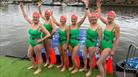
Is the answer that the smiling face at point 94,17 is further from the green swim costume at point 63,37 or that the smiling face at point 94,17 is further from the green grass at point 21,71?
the green grass at point 21,71

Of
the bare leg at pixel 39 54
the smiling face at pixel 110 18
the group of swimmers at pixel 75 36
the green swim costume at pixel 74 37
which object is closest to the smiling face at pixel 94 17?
the group of swimmers at pixel 75 36

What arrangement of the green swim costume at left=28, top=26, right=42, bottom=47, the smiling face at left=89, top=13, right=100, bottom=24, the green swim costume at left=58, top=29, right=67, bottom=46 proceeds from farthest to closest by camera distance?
the green swim costume at left=58, top=29, right=67, bottom=46 < the green swim costume at left=28, top=26, right=42, bottom=47 < the smiling face at left=89, top=13, right=100, bottom=24

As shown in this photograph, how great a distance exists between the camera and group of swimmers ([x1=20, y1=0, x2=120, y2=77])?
7.91 metres

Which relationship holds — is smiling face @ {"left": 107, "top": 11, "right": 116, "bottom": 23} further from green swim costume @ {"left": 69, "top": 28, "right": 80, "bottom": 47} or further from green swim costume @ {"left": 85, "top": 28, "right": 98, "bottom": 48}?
green swim costume @ {"left": 69, "top": 28, "right": 80, "bottom": 47}

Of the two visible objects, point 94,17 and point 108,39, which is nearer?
point 108,39

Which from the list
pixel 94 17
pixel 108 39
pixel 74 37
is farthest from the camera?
pixel 74 37

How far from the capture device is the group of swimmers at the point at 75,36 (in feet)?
25.9

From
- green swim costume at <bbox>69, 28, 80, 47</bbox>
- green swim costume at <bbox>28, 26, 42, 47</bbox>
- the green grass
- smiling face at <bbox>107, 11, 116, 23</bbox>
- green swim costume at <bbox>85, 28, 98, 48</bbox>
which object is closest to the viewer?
smiling face at <bbox>107, 11, 116, 23</bbox>

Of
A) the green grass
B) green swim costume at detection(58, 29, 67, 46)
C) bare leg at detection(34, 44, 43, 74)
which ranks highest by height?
green swim costume at detection(58, 29, 67, 46)

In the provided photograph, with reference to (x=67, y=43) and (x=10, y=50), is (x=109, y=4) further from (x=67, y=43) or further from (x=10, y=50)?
(x=67, y=43)

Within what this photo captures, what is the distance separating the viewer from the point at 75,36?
8.86m

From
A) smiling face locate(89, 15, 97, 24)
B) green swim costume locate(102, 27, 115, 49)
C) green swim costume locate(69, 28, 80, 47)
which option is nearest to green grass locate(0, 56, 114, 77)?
green swim costume locate(69, 28, 80, 47)

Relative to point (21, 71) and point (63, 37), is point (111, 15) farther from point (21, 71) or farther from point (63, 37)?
point (21, 71)

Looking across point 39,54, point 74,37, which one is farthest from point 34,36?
point 74,37
